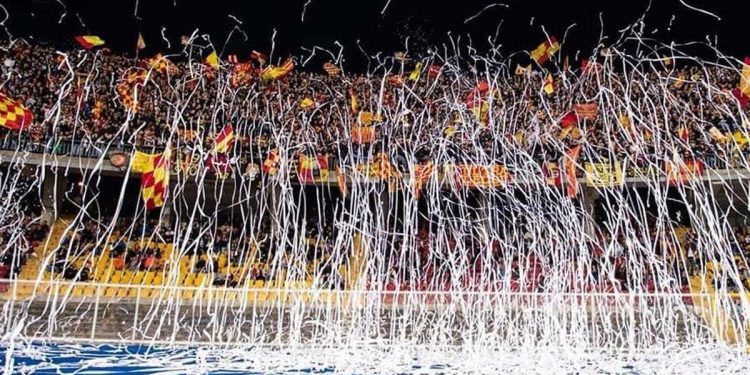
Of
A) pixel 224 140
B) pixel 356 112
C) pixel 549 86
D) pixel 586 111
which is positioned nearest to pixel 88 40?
pixel 224 140

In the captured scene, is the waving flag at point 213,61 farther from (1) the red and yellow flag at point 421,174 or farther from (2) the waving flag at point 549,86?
(2) the waving flag at point 549,86

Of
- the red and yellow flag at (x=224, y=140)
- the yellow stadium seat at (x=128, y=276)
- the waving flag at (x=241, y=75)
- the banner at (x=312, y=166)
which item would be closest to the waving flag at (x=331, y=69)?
the waving flag at (x=241, y=75)

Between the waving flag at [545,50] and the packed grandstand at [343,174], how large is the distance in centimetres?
6

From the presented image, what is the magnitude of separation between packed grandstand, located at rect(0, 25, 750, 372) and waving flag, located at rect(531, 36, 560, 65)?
6cm

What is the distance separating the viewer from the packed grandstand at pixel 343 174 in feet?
50.3

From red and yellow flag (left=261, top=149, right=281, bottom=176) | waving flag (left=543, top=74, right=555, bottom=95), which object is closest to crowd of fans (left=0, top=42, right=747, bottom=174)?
waving flag (left=543, top=74, right=555, bottom=95)

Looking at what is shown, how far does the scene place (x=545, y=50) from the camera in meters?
20.9

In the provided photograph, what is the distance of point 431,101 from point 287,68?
5.01 metres

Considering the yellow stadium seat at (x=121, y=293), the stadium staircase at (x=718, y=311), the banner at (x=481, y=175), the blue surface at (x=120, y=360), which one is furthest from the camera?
the yellow stadium seat at (x=121, y=293)

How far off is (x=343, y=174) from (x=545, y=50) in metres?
8.21

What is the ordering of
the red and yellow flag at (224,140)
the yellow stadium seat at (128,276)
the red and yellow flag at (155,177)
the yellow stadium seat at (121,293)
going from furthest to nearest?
the red and yellow flag at (155,177), the red and yellow flag at (224,140), the yellow stadium seat at (128,276), the yellow stadium seat at (121,293)

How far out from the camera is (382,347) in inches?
405

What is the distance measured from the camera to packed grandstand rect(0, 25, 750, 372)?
1534 cm

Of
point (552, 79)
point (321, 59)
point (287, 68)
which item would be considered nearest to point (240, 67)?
point (287, 68)
